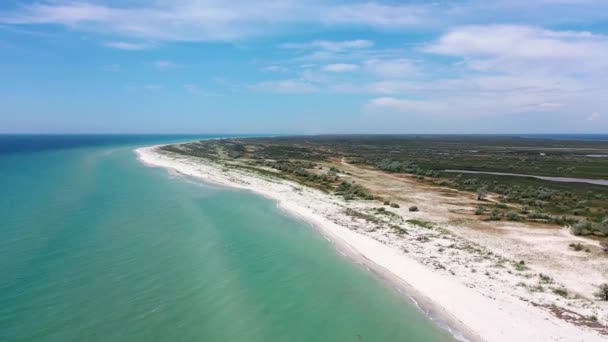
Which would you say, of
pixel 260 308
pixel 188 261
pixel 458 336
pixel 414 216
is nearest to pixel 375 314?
pixel 458 336

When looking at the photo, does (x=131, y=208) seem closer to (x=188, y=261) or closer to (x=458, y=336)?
(x=188, y=261)

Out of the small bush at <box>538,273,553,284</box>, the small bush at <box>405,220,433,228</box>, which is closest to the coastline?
the small bush at <box>538,273,553,284</box>

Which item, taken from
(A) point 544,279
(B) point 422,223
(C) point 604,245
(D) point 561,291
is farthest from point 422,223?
(D) point 561,291

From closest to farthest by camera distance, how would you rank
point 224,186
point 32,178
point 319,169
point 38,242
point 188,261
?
A: point 188,261
point 38,242
point 224,186
point 32,178
point 319,169

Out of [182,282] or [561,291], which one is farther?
[182,282]

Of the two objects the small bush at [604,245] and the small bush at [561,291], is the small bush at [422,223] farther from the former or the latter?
the small bush at [561,291]

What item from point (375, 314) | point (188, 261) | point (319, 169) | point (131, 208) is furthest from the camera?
point (319, 169)

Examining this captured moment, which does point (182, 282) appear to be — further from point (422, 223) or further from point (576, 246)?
point (576, 246)

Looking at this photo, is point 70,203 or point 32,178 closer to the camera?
point 70,203

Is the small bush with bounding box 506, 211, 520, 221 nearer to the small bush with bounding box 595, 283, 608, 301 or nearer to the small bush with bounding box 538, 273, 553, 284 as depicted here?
the small bush with bounding box 538, 273, 553, 284
